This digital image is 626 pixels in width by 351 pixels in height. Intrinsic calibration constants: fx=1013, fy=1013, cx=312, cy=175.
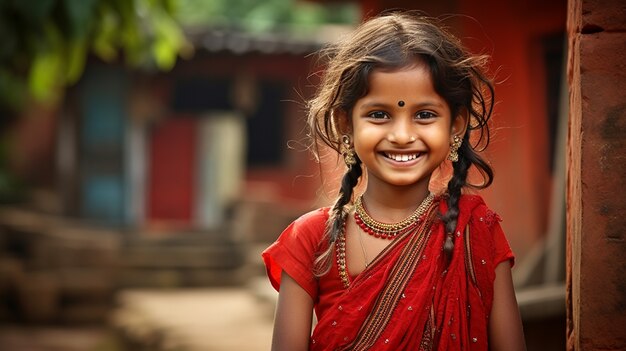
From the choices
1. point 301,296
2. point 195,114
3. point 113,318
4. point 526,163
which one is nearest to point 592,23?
point 301,296

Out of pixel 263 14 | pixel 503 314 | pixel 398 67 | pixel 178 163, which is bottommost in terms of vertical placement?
pixel 503 314

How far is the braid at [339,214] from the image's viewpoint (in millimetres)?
2346

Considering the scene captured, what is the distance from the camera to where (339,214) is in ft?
7.89

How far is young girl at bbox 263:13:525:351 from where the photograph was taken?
225 centimetres

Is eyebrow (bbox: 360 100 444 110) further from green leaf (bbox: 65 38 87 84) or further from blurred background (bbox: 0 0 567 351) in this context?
green leaf (bbox: 65 38 87 84)

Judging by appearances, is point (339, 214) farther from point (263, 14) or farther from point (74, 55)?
point (263, 14)

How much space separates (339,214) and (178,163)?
13616 millimetres

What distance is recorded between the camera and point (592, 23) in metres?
2.24

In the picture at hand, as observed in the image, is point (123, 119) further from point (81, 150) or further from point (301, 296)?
point (301, 296)

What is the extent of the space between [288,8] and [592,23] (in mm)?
19206

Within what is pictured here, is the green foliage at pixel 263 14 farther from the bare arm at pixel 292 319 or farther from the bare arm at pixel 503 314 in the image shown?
the bare arm at pixel 503 314

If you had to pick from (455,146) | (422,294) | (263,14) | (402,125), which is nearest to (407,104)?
(402,125)

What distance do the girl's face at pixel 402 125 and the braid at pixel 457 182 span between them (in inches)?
3.2

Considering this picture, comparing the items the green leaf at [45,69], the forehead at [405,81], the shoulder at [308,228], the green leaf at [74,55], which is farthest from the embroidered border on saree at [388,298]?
the green leaf at [45,69]
